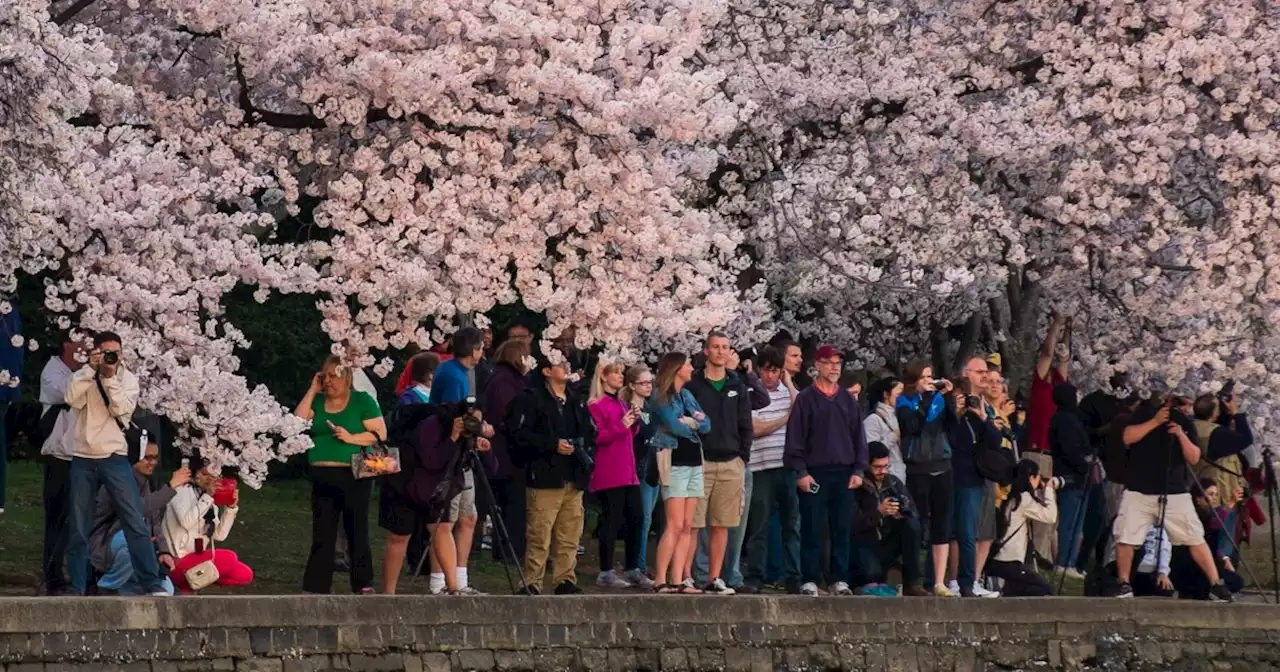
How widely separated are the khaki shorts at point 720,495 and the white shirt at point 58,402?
475 centimetres

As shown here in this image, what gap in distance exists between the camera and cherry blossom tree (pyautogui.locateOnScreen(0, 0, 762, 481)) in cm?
1817

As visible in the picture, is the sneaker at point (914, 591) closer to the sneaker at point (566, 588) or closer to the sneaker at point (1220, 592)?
the sneaker at point (566, 588)

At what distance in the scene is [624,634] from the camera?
17.2 meters

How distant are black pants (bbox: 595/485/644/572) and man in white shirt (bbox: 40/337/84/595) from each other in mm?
4190

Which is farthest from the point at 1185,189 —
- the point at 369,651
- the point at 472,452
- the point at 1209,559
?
the point at 369,651

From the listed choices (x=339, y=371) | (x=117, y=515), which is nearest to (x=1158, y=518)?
(x=339, y=371)

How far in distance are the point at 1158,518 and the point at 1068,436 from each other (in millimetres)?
2334

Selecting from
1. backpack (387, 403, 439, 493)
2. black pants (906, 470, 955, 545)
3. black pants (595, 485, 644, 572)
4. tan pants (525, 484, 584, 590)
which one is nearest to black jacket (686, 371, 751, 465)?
black pants (595, 485, 644, 572)

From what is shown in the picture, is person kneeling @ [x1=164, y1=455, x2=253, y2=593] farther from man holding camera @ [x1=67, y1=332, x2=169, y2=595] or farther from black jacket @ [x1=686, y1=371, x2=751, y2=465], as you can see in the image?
black jacket @ [x1=686, y1=371, x2=751, y2=465]

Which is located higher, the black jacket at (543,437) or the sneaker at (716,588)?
the black jacket at (543,437)

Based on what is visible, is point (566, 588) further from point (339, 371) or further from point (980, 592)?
point (980, 592)

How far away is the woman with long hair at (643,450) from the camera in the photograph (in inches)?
751

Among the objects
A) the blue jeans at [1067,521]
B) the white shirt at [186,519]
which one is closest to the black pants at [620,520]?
the white shirt at [186,519]

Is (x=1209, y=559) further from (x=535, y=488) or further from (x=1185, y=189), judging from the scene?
(x=535, y=488)
